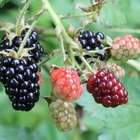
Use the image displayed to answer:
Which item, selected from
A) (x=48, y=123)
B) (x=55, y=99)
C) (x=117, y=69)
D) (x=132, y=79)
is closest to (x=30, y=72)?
(x=55, y=99)

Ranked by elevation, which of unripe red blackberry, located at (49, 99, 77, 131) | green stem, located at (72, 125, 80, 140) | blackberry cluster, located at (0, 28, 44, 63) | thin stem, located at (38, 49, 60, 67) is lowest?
green stem, located at (72, 125, 80, 140)

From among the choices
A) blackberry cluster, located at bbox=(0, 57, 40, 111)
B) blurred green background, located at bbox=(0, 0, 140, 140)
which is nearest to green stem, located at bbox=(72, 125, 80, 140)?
blurred green background, located at bbox=(0, 0, 140, 140)

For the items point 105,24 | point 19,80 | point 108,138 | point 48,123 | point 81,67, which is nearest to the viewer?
point 19,80

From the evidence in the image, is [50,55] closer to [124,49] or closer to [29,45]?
[29,45]

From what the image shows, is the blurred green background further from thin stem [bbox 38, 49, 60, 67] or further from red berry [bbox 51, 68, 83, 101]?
red berry [bbox 51, 68, 83, 101]

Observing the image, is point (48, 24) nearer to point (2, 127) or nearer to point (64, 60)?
point (2, 127)

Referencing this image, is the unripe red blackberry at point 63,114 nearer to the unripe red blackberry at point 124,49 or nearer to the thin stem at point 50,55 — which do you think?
the thin stem at point 50,55
